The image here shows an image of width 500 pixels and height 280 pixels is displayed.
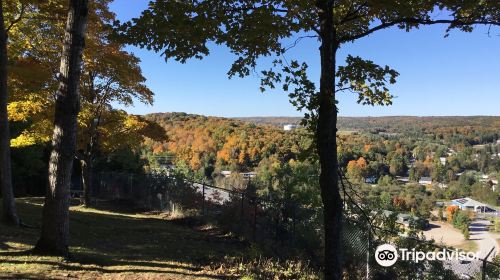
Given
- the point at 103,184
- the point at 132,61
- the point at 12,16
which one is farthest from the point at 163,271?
the point at 103,184

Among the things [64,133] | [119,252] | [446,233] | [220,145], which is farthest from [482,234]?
[220,145]

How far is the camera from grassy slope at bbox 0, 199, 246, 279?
22.0ft

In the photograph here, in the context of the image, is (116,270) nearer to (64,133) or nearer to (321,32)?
(64,133)

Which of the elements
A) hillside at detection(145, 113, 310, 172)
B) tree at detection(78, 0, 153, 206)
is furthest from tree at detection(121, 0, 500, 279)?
hillside at detection(145, 113, 310, 172)

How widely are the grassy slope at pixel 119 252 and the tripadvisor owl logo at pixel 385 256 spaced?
3.37 meters

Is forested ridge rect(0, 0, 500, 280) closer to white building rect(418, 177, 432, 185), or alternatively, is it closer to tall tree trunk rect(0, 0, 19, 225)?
tall tree trunk rect(0, 0, 19, 225)

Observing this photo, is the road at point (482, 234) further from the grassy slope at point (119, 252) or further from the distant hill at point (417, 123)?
the distant hill at point (417, 123)

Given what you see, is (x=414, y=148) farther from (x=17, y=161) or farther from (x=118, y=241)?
(x=118, y=241)

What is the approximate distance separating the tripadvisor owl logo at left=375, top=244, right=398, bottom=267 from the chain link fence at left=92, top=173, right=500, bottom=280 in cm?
23

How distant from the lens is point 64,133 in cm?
710

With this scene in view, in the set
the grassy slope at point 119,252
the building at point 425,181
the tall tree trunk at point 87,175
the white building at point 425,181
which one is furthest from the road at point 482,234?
the tall tree trunk at point 87,175

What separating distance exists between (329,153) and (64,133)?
4555 millimetres

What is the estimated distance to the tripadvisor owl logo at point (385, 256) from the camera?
31.4ft

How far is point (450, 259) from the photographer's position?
9.39 m
